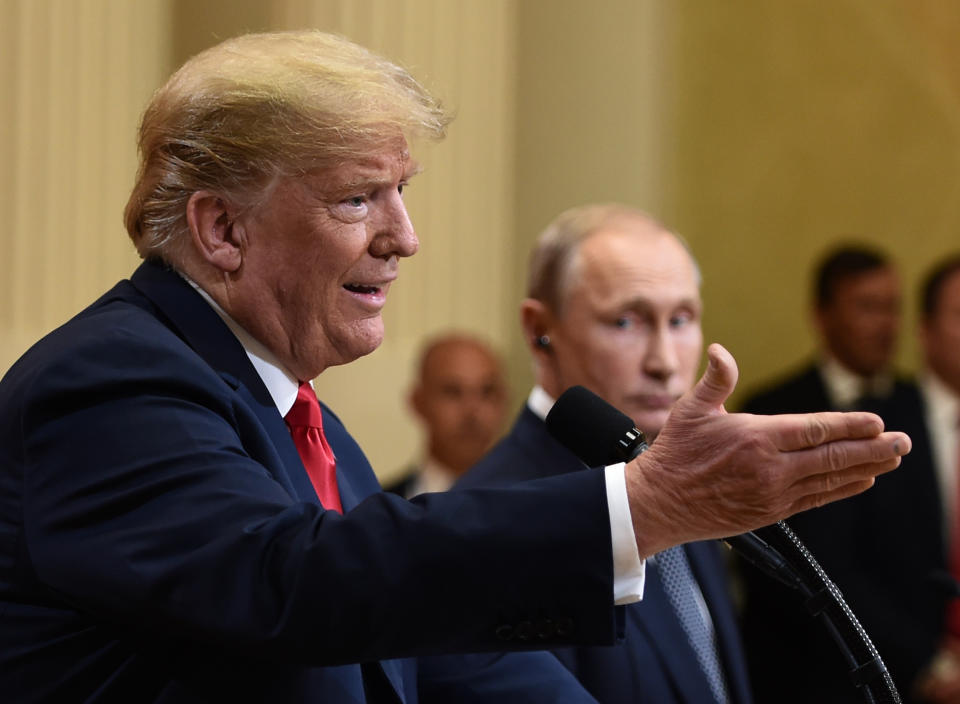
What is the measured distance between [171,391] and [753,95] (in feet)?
19.5

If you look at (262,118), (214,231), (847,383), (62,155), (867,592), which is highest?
(262,118)

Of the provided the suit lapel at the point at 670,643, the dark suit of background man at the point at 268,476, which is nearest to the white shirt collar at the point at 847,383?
the suit lapel at the point at 670,643

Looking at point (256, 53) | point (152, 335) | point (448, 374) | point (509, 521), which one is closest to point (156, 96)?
point (256, 53)

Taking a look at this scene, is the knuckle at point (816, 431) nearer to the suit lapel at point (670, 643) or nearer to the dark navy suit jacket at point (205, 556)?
the dark navy suit jacket at point (205, 556)

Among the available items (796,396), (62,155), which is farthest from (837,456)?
(796,396)

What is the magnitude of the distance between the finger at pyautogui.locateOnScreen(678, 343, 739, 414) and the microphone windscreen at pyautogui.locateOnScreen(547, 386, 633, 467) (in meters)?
0.25

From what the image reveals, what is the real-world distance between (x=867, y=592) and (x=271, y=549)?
11.2 feet

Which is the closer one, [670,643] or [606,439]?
[606,439]

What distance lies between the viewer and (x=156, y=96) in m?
1.98

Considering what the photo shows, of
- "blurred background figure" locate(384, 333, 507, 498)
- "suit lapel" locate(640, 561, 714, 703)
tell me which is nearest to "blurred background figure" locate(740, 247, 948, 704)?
"blurred background figure" locate(384, 333, 507, 498)

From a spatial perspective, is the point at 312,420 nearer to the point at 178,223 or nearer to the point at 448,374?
the point at 178,223

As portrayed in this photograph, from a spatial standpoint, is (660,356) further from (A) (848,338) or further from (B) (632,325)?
(A) (848,338)

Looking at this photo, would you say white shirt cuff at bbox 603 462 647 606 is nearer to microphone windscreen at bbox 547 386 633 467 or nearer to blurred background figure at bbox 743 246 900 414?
microphone windscreen at bbox 547 386 633 467

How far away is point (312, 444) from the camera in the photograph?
2.04m
